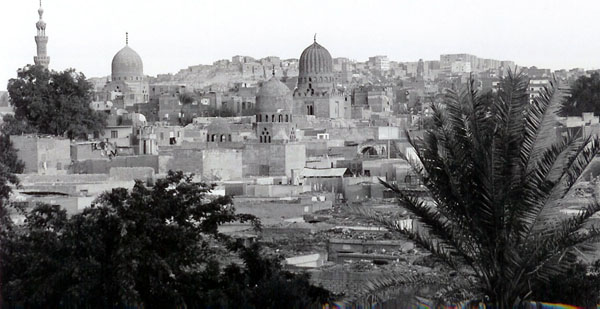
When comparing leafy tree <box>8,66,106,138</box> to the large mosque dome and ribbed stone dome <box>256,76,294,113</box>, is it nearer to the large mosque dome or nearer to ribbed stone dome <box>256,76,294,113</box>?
ribbed stone dome <box>256,76,294,113</box>

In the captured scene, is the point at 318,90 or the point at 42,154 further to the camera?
the point at 318,90

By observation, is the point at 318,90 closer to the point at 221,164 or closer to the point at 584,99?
the point at 584,99

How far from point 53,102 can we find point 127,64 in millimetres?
18991

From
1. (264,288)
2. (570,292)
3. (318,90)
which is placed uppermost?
(318,90)

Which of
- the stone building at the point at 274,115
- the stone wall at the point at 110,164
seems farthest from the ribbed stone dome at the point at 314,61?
the stone wall at the point at 110,164

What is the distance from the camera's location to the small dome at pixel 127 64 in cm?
5156

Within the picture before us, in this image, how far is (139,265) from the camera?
353 inches

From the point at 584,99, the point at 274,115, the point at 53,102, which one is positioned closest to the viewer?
the point at 274,115

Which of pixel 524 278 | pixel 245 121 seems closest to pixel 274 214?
pixel 524 278

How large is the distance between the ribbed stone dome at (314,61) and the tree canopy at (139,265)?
38.1m

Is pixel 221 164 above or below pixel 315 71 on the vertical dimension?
below

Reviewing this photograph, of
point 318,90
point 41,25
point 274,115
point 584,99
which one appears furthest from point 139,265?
point 584,99

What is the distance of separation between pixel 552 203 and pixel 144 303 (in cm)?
346

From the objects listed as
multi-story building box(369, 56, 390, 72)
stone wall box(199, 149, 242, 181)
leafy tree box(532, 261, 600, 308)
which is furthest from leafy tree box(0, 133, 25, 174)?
multi-story building box(369, 56, 390, 72)
